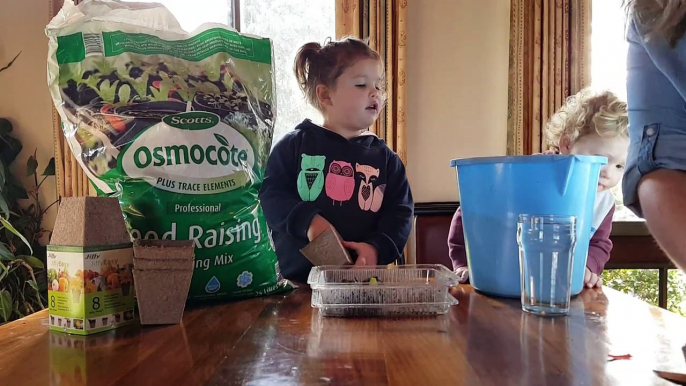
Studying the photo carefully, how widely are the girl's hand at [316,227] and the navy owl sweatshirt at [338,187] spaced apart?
0.15 m

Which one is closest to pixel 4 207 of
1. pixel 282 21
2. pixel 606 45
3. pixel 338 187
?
pixel 282 21

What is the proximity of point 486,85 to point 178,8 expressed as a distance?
1730mm

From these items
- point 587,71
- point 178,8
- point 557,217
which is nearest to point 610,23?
point 587,71

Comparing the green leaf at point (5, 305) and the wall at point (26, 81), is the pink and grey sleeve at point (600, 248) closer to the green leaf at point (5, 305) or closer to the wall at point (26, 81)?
the green leaf at point (5, 305)

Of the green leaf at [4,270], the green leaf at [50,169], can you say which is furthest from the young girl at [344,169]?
the green leaf at [50,169]

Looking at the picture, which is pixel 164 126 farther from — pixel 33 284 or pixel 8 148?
pixel 8 148

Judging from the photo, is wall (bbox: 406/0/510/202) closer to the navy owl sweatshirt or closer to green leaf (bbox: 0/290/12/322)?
the navy owl sweatshirt

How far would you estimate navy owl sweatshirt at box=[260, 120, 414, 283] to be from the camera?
1.34 meters

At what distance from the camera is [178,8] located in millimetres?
2826

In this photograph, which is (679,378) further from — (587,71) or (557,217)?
(587,71)

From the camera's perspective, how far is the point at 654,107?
73 centimetres

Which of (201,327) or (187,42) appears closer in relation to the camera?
(201,327)

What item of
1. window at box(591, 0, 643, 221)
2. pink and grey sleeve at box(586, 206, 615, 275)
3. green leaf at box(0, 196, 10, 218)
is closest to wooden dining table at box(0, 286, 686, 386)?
pink and grey sleeve at box(586, 206, 615, 275)

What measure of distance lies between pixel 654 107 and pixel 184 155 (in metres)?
0.67
